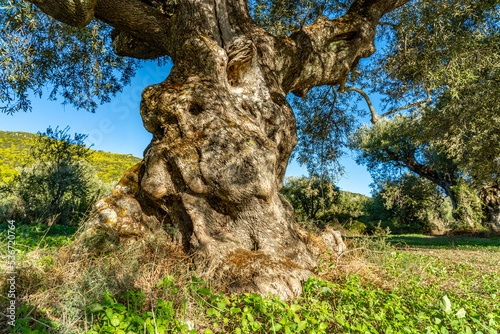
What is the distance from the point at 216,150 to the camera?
11.4 ft

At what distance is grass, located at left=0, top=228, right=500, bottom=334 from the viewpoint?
190cm

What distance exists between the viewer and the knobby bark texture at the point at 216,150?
3285 mm

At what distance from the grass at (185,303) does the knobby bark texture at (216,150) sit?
13.1 inches

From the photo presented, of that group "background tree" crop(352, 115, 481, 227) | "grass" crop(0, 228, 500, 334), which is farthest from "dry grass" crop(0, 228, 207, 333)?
"background tree" crop(352, 115, 481, 227)

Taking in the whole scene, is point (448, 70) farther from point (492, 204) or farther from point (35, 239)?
point (492, 204)

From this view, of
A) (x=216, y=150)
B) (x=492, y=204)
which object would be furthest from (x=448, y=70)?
(x=492, y=204)

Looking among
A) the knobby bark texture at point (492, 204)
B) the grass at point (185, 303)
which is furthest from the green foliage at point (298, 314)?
the knobby bark texture at point (492, 204)

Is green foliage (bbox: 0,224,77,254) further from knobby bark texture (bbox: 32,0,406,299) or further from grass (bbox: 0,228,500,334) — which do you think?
knobby bark texture (bbox: 32,0,406,299)

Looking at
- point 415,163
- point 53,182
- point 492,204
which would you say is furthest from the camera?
point 415,163

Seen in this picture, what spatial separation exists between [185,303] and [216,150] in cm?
197

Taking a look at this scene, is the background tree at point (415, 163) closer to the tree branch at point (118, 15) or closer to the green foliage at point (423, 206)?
the green foliage at point (423, 206)

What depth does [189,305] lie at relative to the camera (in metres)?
2.20

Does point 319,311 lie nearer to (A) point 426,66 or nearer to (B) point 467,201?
(A) point 426,66

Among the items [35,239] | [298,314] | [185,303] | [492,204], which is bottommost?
[298,314]
